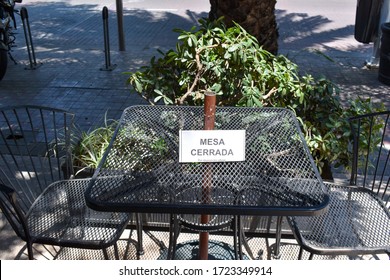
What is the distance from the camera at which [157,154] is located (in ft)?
7.02

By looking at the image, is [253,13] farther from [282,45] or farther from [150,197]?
[282,45]

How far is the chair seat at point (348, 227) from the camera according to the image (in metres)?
2.28

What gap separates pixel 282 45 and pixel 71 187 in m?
7.29

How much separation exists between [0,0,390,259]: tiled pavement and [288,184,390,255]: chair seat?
5.04ft

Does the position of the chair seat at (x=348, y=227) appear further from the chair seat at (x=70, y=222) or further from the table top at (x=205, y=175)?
the chair seat at (x=70, y=222)

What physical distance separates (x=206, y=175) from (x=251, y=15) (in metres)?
2.31

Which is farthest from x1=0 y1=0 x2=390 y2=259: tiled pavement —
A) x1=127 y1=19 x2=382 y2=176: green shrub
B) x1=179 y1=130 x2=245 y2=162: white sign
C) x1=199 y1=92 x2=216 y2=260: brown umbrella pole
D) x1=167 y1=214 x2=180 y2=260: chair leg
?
x1=179 y1=130 x2=245 y2=162: white sign

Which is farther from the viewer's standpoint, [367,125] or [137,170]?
[367,125]

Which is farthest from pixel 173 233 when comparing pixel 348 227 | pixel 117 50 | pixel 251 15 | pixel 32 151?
pixel 117 50

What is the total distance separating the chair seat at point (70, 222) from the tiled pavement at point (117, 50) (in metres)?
0.71

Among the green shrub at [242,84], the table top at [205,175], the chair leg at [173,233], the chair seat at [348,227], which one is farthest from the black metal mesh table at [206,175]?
the green shrub at [242,84]

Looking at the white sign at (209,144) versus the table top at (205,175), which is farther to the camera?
Result: the white sign at (209,144)

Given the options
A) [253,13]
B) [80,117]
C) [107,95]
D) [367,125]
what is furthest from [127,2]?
[367,125]

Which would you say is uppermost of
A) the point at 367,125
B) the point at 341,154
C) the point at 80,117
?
the point at 367,125
